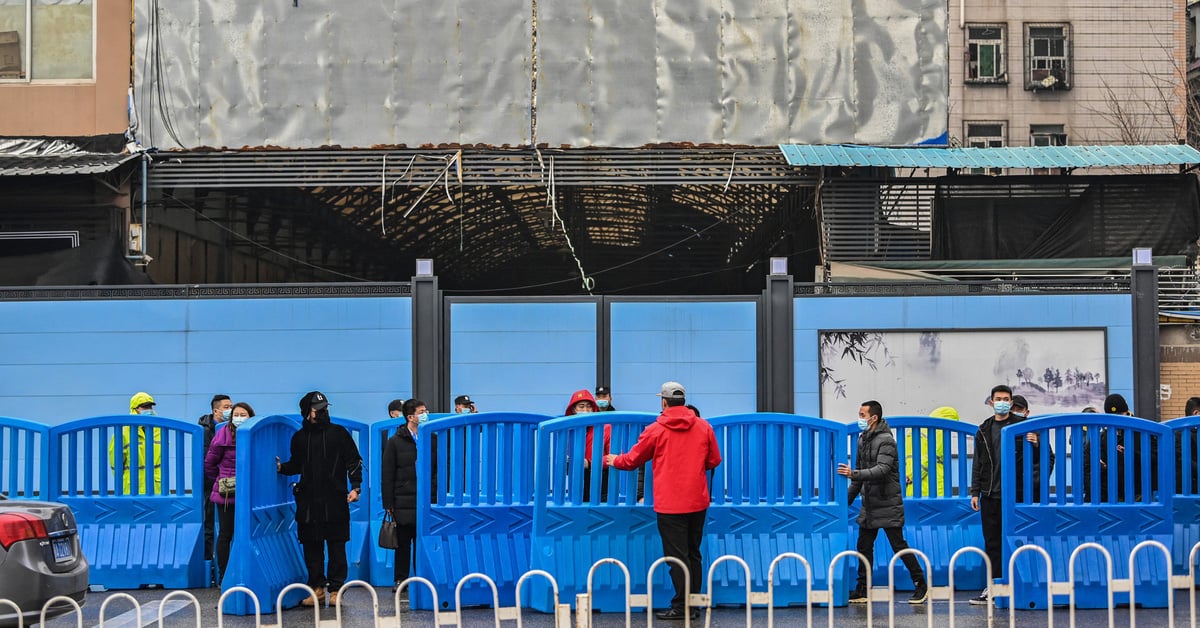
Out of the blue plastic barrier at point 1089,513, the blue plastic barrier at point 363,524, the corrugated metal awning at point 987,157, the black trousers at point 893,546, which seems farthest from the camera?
the corrugated metal awning at point 987,157

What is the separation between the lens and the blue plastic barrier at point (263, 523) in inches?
452

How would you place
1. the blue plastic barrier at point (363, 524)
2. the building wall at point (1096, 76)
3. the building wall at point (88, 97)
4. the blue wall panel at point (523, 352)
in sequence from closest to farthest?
the blue plastic barrier at point (363, 524) < the blue wall panel at point (523, 352) < the building wall at point (88, 97) < the building wall at point (1096, 76)

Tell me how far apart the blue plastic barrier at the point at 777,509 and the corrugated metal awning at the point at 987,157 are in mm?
10027

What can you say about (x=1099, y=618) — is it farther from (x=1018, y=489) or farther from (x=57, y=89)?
(x=57, y=89)

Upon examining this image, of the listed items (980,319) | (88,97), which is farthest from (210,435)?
(980,319)

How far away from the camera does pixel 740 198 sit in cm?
2920

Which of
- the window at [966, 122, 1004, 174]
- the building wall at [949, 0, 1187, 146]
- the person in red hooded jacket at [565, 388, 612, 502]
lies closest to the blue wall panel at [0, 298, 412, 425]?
the person in red hooded jacket at [565, 388, 612, 502]

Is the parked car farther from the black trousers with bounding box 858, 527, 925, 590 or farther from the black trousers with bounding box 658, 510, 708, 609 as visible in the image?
the black trousers with bounding box 858, 527, 925, 590

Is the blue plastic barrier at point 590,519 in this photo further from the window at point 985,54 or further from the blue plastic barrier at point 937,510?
the window at point 985,54

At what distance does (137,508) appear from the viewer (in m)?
13.3

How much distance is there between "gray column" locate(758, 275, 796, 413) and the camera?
66.2 ft

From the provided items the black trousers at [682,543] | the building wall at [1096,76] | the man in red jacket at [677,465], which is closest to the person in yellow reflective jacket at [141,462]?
the man in red jacket at [677,465]

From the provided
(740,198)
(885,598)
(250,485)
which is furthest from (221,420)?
(740,198)

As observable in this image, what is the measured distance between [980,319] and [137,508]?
39.2 feet
